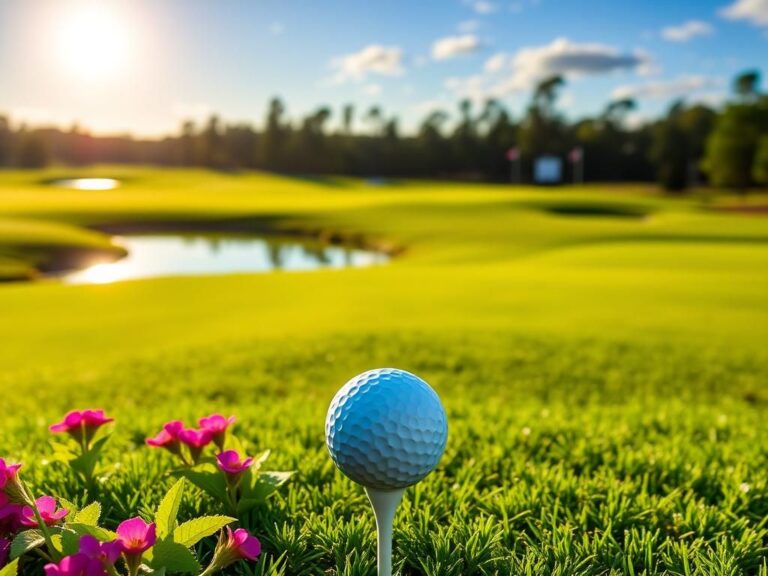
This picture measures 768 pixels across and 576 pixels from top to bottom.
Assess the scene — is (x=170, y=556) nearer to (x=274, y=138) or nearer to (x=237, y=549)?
(x=237, y=549)

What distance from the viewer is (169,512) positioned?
1988 millimetres

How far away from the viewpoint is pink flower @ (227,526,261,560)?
6.17 feet

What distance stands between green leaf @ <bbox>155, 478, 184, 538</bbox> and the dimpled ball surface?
0.50 m

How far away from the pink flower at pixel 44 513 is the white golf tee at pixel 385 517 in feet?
3.11

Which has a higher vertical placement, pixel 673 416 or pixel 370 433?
pixel 370 433

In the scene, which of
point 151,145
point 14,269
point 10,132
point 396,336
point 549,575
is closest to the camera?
point 549,575

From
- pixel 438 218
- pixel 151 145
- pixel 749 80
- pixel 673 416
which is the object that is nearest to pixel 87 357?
pixel 673 416

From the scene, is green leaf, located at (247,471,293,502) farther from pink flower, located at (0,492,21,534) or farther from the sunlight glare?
the sunlight glare

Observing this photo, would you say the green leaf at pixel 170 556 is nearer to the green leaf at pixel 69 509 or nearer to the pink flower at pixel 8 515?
the green leaf at pixel 69 509

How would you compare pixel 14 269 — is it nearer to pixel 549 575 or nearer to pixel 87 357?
pixel 87 357

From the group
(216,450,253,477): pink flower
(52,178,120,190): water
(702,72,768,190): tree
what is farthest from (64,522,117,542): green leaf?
(52,178,120,190): water

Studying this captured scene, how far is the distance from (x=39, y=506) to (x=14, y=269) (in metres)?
22.4

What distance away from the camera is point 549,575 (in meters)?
2.30

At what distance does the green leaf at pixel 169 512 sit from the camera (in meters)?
1.97
